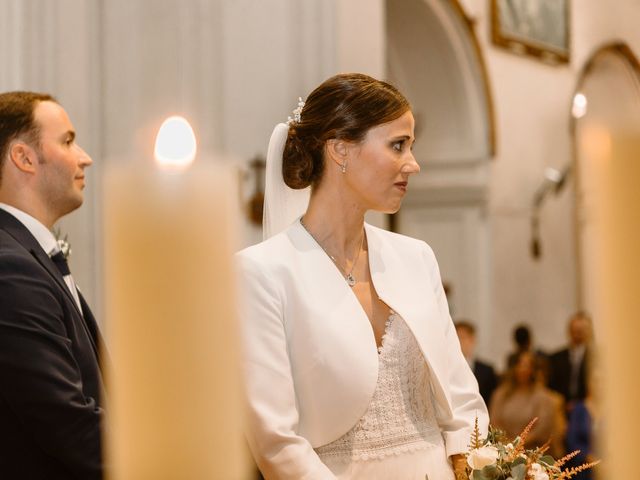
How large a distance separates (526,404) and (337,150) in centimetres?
Answer: 450

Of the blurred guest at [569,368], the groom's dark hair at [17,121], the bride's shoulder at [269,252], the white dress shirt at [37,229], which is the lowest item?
the blurred guest at [569,368]

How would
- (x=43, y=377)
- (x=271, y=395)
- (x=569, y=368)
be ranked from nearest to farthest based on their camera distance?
(x=43, y=377) → (x=271, y=395) → (x=569, y=368)

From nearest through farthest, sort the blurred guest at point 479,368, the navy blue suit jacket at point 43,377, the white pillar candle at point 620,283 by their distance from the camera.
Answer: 1. the white pillar candle at point 620,283
2. the navy blue suit jacket at point 43,377
3. the blurred guest at point 479,368

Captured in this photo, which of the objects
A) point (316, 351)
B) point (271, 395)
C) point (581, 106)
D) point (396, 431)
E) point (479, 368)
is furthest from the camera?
point (479, 368)

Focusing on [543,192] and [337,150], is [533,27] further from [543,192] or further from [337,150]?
[337,150]

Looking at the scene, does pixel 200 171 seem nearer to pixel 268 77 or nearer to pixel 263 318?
pixel 263 318

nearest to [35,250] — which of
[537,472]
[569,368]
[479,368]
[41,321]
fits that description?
[41,321]

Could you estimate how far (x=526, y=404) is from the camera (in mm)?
6812

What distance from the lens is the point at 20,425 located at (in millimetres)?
2164

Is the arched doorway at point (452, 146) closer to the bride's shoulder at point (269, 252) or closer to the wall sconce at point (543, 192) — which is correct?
the wall sconce at point (543, 192)

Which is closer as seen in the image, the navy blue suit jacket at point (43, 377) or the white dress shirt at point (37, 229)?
the navy blue suit jacket at point (43, 377)

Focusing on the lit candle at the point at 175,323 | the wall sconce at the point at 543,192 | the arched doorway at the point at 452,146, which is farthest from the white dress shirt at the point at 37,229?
the wall sconce at the point at 543,192

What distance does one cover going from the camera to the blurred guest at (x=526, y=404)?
6.57 meters

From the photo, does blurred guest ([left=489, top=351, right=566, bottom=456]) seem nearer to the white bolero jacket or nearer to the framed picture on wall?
the white bolero jacket
